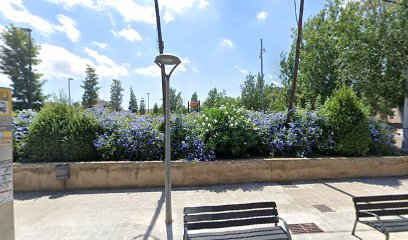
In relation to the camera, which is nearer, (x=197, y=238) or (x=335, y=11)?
(x=197, y=238)

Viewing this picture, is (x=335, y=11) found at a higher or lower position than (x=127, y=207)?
higher

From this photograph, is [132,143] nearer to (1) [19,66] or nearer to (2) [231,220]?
(2) [231,220]

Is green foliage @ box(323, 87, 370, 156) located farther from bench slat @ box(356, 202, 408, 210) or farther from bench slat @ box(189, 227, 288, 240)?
bench slat @ box(189, 227, 288, 240)

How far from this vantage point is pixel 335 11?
15844 millimetres

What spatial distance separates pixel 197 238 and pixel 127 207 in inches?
98.1

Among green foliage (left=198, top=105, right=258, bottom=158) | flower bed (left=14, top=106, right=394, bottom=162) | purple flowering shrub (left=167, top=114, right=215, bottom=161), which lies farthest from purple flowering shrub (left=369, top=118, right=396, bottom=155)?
purple flowering shrub (left=167, top=114, right=215, bottom=161)

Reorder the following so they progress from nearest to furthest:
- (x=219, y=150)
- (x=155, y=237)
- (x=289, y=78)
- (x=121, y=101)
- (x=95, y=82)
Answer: (x=155, y=237) → (x=219, y=150) → (x=289, y=78) → (x=95, y=82) → (x=121, y=101)

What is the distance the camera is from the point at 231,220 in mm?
2807

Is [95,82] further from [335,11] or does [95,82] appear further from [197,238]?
[197,238]

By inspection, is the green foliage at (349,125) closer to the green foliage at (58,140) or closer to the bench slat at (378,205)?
the bench slat at (378,205)

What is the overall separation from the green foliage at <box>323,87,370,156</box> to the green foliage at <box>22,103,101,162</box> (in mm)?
7467

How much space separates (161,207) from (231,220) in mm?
2231

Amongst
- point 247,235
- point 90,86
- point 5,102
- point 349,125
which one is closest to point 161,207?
point 247,235

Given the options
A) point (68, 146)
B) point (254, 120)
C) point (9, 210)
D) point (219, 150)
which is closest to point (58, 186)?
point (68, 146)
